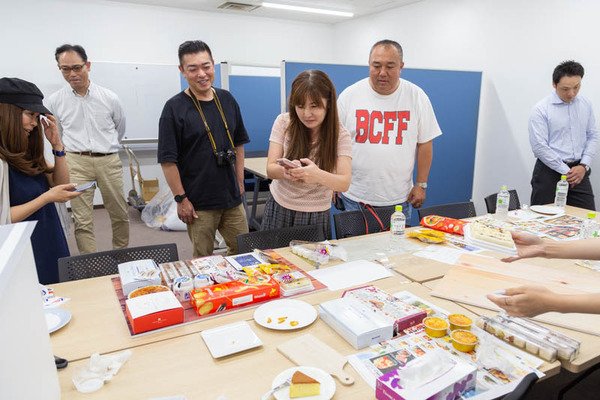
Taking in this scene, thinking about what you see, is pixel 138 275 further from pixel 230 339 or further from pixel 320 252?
pixel 320 252

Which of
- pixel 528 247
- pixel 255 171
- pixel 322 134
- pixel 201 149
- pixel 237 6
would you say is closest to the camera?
pixel 528 247

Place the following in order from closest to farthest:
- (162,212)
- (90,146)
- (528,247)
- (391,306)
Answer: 1. (391,306)
2. (528,247)
3. (90,146)
4. (162,212)

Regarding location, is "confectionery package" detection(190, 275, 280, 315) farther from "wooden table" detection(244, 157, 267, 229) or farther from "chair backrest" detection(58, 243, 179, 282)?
"wooden table" detection(244, 157, 267, 229)

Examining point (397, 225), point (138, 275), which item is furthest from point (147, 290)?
point (397, 225)

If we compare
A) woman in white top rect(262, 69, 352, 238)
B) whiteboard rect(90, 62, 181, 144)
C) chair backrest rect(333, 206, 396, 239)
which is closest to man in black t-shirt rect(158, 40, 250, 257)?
woman in white top rect(262, 69, 352, 238)

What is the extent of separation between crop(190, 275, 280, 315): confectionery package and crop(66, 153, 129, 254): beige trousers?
240 centimetres

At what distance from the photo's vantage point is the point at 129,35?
5.59 metres

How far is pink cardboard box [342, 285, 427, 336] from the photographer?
1.21m

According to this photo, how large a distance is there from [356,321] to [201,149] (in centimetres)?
152

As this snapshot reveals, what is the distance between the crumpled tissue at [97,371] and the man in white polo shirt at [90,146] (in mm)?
2550

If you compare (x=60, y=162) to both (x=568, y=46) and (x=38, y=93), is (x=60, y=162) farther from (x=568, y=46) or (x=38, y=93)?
(x=568, y=46)

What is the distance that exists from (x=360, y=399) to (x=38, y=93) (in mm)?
1951

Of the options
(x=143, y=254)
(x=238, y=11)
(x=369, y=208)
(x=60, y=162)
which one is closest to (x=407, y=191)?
(x=369, y=208)

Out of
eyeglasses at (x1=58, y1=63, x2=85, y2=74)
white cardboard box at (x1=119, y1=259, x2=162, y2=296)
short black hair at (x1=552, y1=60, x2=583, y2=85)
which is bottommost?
white cardboard box at (x1=119, y1=259, x2=162, y2=296)
